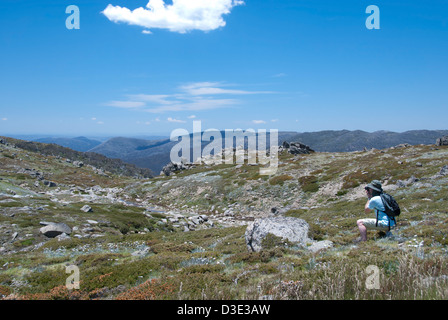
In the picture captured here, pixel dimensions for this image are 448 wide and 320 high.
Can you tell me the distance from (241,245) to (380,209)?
861cm

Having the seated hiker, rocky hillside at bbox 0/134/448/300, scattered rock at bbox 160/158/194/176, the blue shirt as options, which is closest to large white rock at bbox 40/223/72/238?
rocky hillside at bbox 0/134/448/300

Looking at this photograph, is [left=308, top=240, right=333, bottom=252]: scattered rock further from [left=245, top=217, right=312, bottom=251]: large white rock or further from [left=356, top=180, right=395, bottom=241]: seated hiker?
[left=356, top=180, right=395, bottom=241]: seated hiker

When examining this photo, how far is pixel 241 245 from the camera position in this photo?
53.4 ft

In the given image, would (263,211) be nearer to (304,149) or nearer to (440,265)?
(440,265)

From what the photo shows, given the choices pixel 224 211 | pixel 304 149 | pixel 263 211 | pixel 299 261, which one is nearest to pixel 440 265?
pixel 299 261

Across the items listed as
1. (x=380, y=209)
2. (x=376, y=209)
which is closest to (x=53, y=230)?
(x=376, y=209)

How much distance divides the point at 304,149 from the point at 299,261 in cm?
8057

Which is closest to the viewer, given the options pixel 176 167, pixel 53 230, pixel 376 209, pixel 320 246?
pixel 376 209

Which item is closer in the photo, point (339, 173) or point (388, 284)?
point (388, 284)

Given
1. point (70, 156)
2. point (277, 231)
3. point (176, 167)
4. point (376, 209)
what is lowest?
point (176, 167)

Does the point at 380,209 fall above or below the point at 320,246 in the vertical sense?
above

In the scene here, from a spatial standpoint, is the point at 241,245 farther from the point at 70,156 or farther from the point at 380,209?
the point at 70,156

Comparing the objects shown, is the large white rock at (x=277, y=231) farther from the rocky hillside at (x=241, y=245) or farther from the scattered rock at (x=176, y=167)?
the scattered rock at (x=176, y=167)

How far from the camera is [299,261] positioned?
10.3m
